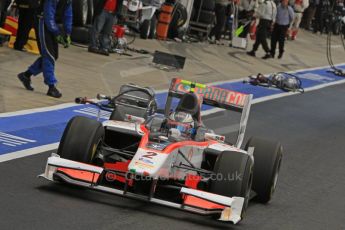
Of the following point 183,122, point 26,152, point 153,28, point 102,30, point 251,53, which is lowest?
point 251,53

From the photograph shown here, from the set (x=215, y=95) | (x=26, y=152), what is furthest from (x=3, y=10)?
(x=215, y=95)

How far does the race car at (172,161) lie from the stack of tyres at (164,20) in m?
17.6

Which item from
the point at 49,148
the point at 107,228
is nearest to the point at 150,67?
the point at 49,148

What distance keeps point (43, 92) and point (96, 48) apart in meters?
6.64

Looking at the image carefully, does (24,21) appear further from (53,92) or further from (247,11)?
(247,11)

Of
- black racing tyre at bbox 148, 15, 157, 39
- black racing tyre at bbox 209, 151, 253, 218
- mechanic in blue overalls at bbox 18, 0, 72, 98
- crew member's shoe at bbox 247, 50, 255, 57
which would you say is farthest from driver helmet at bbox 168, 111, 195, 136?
crew member's shoe at bbox 247, 50, 255, 57

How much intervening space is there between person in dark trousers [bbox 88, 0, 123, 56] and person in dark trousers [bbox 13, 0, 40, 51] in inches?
94.5

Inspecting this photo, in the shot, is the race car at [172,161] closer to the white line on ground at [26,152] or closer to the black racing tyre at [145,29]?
the white line on ground at [26,152]

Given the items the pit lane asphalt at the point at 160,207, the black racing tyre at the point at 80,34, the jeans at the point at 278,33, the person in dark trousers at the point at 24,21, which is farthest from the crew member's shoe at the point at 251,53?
the pit lane asphalt at the point at 160,207

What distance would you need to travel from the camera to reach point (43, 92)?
53.8 feet

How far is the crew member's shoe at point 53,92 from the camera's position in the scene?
52.0 ft

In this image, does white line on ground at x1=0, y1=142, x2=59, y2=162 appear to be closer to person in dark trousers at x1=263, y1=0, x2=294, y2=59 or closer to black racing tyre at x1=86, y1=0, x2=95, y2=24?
black racing tyre at x1=86, y1=0, x2=95, y2=24

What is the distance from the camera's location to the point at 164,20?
28797 mm

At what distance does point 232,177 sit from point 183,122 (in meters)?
1.04
